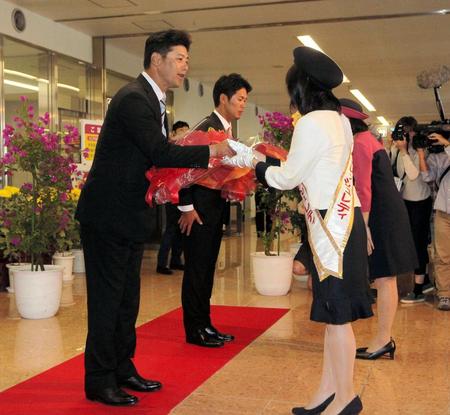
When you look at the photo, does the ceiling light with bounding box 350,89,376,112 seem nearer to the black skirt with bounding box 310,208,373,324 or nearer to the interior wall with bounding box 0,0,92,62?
the interior wall with bounding box 0,0,92,62

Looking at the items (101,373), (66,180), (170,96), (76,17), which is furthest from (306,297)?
(170,96)

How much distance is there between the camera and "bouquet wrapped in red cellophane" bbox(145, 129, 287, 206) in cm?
276

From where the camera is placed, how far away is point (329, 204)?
2348 millimetres

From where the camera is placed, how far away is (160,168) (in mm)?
2775

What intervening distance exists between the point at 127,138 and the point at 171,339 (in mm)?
1671

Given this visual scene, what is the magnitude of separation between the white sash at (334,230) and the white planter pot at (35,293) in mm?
2736

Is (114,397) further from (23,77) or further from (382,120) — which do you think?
(382,120)

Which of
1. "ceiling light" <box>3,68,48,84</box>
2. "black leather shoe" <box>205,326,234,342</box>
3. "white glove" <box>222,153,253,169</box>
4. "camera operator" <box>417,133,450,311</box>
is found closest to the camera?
"white glove" <box>222,153,253,169</box>

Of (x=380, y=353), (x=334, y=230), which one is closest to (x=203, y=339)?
(x=380, y=353)

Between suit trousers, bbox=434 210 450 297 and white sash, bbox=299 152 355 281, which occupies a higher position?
white sash, bbox=299 152 355 281

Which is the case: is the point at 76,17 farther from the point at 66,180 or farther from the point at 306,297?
the point at 306,297

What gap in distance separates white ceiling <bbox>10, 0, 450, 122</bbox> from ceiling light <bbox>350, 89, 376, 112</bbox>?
2.30 metres

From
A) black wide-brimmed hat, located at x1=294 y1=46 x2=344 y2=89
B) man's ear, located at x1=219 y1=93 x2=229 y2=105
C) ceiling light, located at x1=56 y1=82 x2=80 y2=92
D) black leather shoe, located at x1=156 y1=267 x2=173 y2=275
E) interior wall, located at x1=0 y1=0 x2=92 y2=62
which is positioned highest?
interior wall, located at x1=0 y1=0 x2=92 y2=62

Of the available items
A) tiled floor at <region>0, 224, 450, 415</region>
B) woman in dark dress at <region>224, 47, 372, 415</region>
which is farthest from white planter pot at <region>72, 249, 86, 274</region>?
woman in dark dress at <region>224, 47, 372, 415</region>
